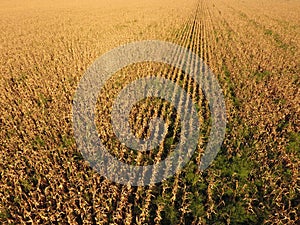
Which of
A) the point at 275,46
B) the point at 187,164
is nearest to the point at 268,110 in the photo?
the point at 187,164

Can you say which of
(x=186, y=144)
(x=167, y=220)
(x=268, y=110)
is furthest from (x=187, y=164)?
(x=268, y=110)

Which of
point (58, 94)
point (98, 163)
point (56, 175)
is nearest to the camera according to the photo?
point (56, 175)

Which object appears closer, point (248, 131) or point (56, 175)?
point (56, 175)

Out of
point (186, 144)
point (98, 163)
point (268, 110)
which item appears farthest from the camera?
point (268, 110)

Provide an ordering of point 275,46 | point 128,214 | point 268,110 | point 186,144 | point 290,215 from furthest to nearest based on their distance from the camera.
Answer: point 275,46 < point 268,110 < point 186,144 < point 290,215 < point 128,214

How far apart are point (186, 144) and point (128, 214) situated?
331cm

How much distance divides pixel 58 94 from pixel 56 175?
576cm

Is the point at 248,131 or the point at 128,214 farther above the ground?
the point at 248,131

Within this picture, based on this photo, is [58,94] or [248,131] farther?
[58,94]

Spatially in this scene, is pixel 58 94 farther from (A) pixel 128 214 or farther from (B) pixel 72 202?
(A) pixel 128 214

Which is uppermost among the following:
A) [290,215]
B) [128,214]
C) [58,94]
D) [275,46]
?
[275,46]

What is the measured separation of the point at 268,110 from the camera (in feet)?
31.0

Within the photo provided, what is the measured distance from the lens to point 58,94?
1134 cm

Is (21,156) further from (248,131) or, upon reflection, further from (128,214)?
(248,131)
